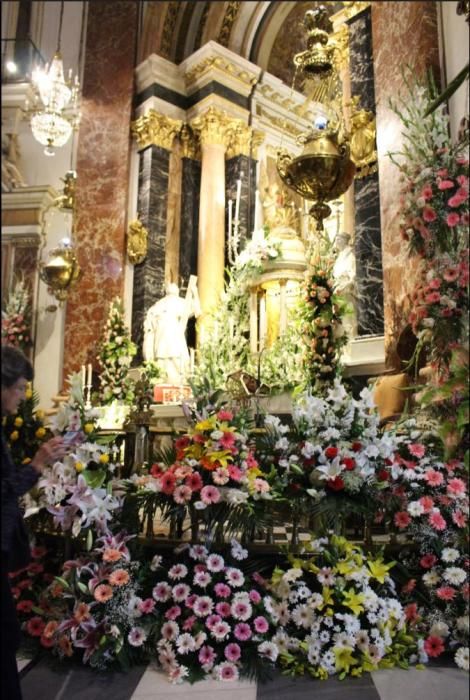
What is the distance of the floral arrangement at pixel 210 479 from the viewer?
3.15 metres

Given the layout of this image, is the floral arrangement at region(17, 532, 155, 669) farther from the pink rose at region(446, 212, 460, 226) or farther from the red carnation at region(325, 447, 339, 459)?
the pink rose at region(446, 212, 460, 226)

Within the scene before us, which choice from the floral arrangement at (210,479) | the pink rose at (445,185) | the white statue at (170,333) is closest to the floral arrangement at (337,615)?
the floral arrangement at (210,479)

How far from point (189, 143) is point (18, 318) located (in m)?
5.06

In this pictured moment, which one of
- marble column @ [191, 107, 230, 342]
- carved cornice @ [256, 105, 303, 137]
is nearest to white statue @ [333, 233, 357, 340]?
marble column @ [191, 107, 230, 342]

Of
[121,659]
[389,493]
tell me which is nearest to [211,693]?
[121,659]

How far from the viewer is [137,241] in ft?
35.8

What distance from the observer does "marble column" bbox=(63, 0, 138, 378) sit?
36.1ft

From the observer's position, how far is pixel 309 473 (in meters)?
3.30

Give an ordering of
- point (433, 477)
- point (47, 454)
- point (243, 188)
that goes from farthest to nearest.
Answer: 1. point (243, 188)
2. point (433, 477)
3. point (47, 454)

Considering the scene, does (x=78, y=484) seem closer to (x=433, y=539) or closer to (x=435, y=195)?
(x=433, y=539)

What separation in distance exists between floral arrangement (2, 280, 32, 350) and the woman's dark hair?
10.5 meters

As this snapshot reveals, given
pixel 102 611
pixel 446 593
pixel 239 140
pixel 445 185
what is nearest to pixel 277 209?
pixel 239 140

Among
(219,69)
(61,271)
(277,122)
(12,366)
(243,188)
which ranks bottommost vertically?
(12,366)

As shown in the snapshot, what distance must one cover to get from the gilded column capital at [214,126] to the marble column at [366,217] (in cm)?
357
